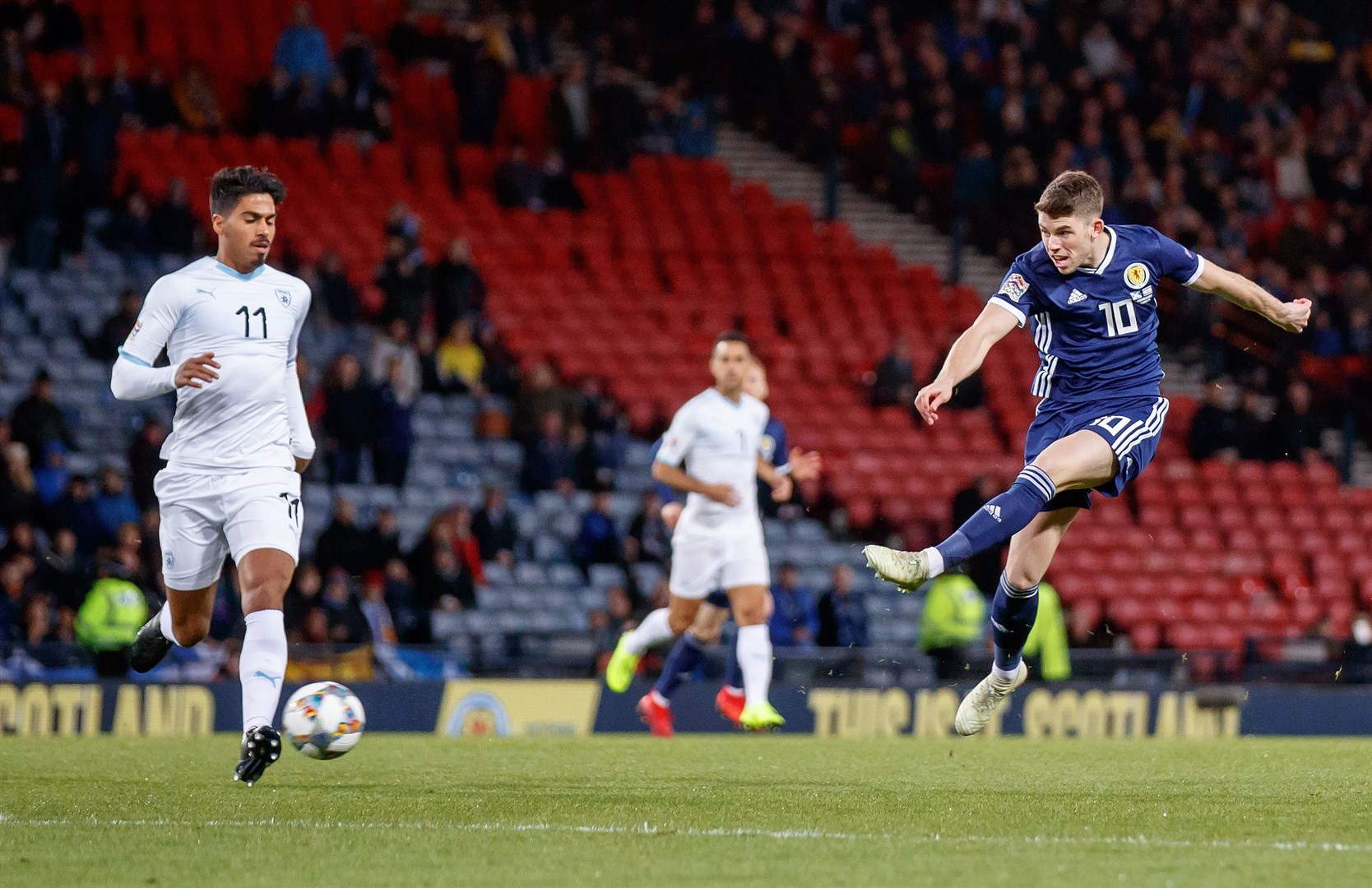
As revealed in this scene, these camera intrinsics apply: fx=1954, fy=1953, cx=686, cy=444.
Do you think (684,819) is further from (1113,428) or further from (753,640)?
(753,640)

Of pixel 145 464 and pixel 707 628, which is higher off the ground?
pixel 145 464

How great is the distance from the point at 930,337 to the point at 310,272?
23.7 ft

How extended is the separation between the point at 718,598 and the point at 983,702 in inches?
131

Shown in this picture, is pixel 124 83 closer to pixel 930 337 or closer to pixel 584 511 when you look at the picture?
pixel 584 511

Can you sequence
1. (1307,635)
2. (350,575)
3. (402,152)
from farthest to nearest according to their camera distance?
(402,152)
(1307,635)
(350,575)

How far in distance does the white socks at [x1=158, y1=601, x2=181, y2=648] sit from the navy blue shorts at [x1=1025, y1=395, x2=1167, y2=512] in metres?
3.80

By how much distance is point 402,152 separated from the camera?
2177 centimetres

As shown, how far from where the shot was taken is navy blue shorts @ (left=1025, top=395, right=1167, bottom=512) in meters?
8.41

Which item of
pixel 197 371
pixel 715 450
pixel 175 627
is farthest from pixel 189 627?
pixel 715 450

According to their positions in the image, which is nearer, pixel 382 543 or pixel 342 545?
pixel 342 545

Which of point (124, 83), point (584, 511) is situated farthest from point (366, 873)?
point (124, 83)

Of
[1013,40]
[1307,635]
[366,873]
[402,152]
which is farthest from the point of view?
[1013,40]

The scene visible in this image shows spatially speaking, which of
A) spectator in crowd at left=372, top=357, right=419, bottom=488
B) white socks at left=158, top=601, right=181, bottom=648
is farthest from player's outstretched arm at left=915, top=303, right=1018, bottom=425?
spectator in crowd at left=372, top=357, right=419, bottom=488

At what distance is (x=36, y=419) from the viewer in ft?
53.3
